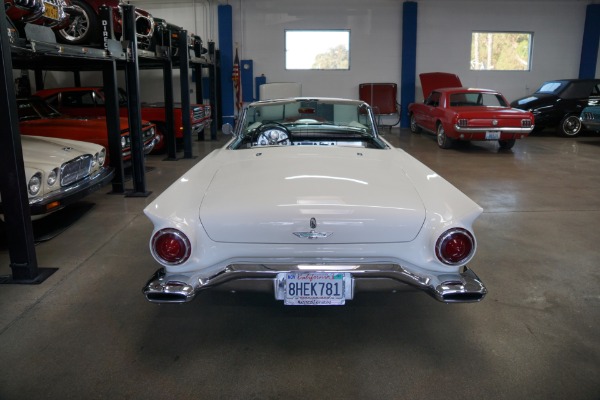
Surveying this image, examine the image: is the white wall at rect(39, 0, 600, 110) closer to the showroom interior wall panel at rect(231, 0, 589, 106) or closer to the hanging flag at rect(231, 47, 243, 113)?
the showroom interior wall panel at rect(231, 0, 589, 106)

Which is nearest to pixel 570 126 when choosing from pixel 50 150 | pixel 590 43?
pixel 590 43

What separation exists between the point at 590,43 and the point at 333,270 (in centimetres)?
1636

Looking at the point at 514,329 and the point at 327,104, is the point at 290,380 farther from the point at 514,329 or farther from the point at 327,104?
the point at 327,104

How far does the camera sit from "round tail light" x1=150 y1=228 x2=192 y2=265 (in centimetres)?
238

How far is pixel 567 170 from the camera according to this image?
26.7ft

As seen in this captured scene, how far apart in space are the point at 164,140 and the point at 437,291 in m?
8.54

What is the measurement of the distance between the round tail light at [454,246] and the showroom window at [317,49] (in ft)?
43.8

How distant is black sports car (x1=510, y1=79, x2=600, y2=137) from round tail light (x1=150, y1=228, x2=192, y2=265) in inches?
486

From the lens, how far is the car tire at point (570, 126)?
41.1 feet

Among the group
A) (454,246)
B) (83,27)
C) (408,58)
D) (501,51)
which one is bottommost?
(454,246)

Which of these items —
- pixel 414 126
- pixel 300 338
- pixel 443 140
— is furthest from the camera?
pixel 414 126

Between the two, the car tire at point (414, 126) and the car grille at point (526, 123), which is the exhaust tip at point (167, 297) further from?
the car tire at point (414, 126)

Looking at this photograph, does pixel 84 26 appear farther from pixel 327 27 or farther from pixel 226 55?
pixel 327 27

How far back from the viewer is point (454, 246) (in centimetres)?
240
